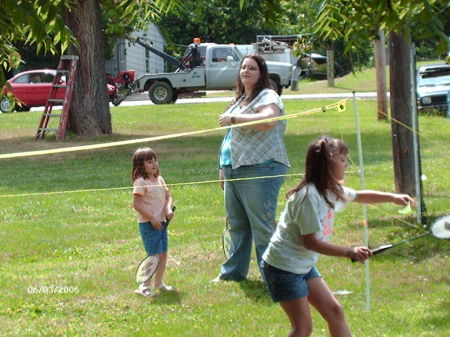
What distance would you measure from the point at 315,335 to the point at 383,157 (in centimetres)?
1060

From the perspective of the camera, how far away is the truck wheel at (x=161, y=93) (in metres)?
32.9

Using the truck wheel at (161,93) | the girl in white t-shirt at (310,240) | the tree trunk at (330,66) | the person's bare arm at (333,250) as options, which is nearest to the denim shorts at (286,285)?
the girl in white t-shirt at (310,240)

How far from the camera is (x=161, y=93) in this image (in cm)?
3319

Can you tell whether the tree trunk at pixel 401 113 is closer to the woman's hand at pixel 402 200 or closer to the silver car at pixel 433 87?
the woman's hand at pixel 402 200

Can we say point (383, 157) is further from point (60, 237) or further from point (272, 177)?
point (272, 177)

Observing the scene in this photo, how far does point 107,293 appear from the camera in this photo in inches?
282

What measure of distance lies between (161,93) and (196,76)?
4.76ft

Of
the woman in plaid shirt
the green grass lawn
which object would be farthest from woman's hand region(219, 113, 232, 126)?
the green grass lawn

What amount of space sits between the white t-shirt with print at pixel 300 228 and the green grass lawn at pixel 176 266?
1.22 metres

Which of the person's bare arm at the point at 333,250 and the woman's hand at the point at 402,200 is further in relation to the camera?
the woman's hand at the point at 402,200

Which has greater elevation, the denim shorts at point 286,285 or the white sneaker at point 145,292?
the denim shorts at point 286,285

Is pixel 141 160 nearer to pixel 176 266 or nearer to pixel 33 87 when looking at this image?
pixel 176 266

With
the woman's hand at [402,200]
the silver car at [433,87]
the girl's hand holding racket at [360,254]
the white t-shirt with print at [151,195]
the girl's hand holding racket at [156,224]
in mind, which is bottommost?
the girl's hand holding racket at [156,224]
